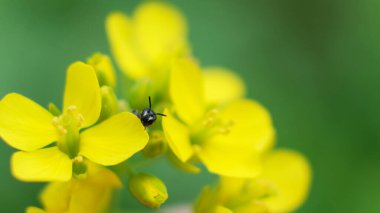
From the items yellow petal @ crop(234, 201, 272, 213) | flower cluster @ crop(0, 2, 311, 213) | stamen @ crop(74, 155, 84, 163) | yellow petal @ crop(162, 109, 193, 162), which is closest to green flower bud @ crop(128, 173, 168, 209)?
flower cluster @ crop(0, 2, 311, 213)

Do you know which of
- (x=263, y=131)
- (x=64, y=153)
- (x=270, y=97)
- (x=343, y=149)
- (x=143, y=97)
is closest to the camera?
(x=64, y=153)

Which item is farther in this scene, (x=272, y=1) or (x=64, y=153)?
(x=272, y=1)

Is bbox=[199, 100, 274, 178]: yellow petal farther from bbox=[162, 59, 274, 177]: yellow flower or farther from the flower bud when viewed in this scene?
the flower bud

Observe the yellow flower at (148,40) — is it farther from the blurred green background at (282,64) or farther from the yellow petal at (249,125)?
the blurred green background at (282,64)

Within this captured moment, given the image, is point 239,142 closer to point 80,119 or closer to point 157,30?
point 80,119

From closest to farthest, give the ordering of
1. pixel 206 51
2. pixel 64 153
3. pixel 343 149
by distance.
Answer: pixel 64 153 → pixel 343 149 → pixel 206 51

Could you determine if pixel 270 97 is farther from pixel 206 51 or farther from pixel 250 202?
pixel 250 202

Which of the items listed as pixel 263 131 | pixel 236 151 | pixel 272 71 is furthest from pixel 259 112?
pixel 272 71

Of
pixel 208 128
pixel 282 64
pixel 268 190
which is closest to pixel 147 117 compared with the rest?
pixel 208 128
